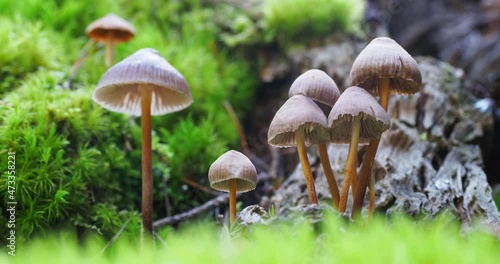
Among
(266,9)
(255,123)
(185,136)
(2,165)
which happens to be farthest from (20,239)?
(266,9)

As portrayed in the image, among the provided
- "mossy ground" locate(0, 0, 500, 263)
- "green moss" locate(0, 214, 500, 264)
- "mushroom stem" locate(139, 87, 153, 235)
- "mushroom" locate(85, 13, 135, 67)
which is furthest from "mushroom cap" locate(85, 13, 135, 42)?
"green moss" locate(0, 214, 500, 264)

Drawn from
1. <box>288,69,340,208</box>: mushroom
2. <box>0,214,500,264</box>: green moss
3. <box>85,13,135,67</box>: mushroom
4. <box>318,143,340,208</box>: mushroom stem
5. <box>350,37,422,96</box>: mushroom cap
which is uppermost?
<box>85,13,135,67</box>: mushroom

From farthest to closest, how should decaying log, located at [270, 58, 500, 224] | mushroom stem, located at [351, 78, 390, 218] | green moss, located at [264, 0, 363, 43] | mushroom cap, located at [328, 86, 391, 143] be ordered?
1. green moss, located at [264, 0, 363, 43]
2. decaying log, located at [270, 58, 500, 224]
3. mushroom stem, located at [351, 78, 390, 218]
4. mushroom cap, located at [328, 86, 391, 143]

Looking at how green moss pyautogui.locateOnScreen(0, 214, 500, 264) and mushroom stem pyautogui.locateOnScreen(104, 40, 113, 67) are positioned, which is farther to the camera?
mushroom stem pyautogui.locateOnScreen(104, 40, 113, 67)

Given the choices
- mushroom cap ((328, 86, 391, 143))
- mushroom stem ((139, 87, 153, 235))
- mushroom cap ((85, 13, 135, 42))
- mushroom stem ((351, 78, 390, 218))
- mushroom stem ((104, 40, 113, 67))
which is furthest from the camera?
mushroom stem ((104, 40, 113, 67))

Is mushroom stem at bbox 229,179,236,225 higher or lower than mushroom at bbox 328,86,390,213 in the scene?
lower

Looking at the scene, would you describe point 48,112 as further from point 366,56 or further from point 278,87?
point 278,87

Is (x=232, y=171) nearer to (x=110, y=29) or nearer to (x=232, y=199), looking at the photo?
(x=232, y=199)

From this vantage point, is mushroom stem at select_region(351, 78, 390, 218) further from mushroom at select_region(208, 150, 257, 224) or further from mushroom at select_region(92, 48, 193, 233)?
mushroom at select_region(92, 48, 193, 233)
